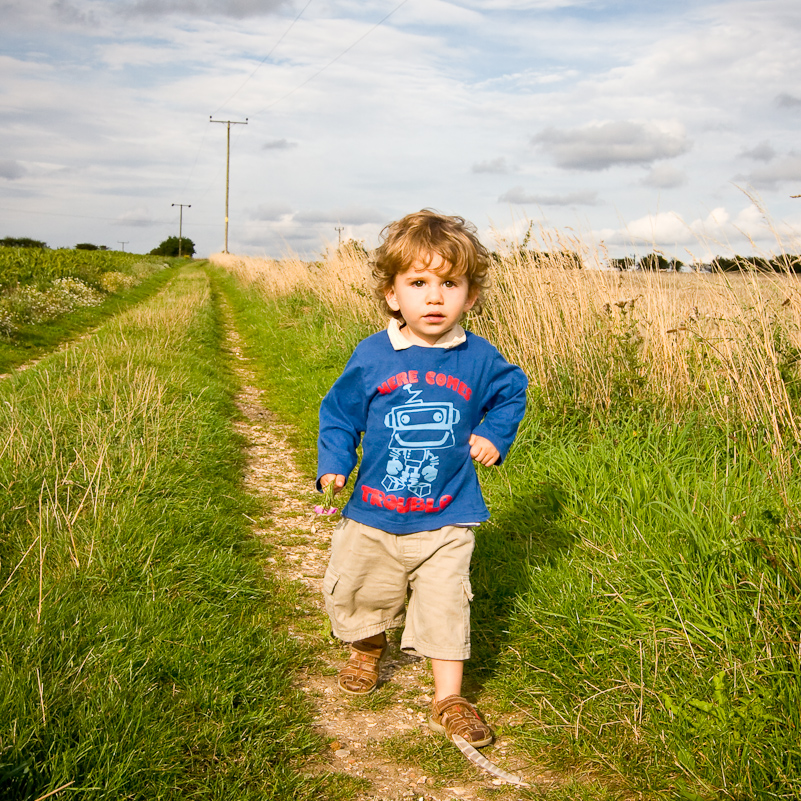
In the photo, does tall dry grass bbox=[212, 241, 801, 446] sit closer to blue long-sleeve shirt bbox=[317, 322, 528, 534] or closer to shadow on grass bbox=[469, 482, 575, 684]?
shadow on grass bbox=[469, 482, 575, 684]

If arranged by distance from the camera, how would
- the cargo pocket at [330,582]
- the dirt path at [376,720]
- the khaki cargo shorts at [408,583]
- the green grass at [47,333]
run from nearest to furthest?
the dirt path at [376,720] < the khaki cargo shorts at [408,583] < the cargo pocket at [330,582] < the green grass at [47,333]

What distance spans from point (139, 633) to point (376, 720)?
0.89 meters

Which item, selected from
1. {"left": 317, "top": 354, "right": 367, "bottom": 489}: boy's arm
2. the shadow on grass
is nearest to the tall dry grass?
the shadow on grass

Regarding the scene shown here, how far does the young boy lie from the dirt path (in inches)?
4.8

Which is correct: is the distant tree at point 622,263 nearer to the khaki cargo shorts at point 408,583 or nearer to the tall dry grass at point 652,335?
the tall dry grass at point 652,335

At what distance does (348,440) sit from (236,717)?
96cm

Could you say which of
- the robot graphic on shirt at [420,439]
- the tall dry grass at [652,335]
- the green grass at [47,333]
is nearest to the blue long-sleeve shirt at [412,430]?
the robot graphic on shirt at [420,439]

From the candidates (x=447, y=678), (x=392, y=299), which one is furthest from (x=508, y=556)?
(x=392, y=299)

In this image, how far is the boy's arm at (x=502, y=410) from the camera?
2.32m

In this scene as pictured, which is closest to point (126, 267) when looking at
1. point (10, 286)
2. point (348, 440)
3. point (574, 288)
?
point (10, 286)

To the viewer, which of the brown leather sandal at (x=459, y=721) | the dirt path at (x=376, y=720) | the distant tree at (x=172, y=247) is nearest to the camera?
the dirt path at (x=376, y=720)

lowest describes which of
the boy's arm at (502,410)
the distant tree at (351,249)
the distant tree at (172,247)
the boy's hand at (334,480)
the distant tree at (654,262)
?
the boy's hand at (334,480)

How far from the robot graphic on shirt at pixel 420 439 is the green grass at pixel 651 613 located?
2.65 ft

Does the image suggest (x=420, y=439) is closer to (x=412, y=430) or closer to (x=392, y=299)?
(x=412, y=430)
